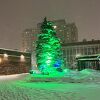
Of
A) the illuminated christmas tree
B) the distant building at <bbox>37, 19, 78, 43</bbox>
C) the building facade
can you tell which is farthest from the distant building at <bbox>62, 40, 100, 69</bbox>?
the distant building at <bbox>37, 19, 78, 43</bbox>

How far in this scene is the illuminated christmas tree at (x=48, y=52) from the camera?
1332 inches

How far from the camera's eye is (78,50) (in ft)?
290

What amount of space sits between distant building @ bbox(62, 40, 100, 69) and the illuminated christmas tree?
46.4m

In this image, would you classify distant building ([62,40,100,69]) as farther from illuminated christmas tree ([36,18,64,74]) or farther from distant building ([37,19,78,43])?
distant building ([37,19,78,43])

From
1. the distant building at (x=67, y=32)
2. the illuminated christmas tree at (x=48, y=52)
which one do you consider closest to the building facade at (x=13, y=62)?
the illuminated christmas tree at (x=48, y=52)

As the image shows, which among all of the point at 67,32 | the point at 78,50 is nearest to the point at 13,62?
the point at 78,50

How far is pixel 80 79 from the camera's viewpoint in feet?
83.1

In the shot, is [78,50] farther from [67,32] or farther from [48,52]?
[67,32]

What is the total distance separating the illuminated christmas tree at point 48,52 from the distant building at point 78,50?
4639cm

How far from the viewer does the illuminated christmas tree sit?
111 ft

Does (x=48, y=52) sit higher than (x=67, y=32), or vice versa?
(x=67, y=32)

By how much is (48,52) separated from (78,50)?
54.9 meters

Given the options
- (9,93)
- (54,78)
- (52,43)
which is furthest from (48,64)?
(9,93)

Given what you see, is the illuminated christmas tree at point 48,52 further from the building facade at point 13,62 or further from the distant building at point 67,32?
the distant building at point 67,32
